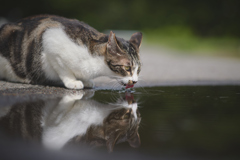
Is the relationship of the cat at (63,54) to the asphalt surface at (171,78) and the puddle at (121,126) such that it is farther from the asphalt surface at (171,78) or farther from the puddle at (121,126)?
the puddle at (121,126)

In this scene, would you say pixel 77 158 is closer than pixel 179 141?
Yes

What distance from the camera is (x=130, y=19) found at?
13.7 meters

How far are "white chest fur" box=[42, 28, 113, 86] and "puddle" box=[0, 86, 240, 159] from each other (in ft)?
0.98

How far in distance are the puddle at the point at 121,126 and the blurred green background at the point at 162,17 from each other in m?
7.10

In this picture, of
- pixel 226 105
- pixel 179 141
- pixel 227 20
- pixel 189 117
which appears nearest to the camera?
pixel 179 141

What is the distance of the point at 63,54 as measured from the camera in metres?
3.27

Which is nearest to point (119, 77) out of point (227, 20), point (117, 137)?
point (117, 137)

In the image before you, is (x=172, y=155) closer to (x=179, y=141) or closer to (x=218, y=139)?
(x=179, y=141)

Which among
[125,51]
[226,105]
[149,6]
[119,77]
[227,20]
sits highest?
[149,6]

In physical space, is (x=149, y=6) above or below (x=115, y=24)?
above

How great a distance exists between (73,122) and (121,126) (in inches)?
11.5

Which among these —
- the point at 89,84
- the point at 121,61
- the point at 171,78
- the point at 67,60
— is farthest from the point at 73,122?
the point at 171,78

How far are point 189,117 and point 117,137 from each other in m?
0.66

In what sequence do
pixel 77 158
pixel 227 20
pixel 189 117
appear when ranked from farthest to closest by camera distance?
pixel 227 20, pixel 189 117, pixel 77 158
